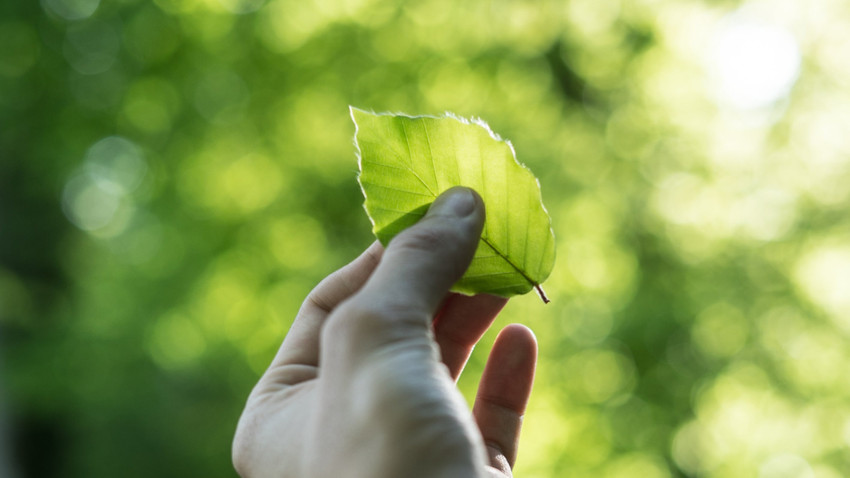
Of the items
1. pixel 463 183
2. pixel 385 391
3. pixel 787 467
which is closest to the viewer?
pixel 385 391

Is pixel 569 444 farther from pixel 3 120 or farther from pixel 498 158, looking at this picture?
pixel 3 120

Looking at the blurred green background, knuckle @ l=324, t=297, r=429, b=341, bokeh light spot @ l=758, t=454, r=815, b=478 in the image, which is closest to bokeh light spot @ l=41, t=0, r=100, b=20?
the blurred green background

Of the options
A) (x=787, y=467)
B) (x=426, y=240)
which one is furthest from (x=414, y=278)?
(x=787, y=467)

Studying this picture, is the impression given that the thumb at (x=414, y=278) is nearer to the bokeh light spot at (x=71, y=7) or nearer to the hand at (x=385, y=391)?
the hand at (x=385, y=391)

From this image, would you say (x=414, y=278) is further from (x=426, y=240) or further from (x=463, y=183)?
(x=463, y=183)

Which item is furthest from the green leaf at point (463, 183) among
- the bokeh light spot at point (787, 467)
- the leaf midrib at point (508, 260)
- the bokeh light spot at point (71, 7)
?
the bokeh light spot at point (71, 7)

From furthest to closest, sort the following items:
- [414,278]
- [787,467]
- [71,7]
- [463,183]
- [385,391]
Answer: [71,7] < [787,467] < [463,183] < [414,278] < [385,391]

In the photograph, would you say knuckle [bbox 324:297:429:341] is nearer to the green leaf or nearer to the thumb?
the thumb
